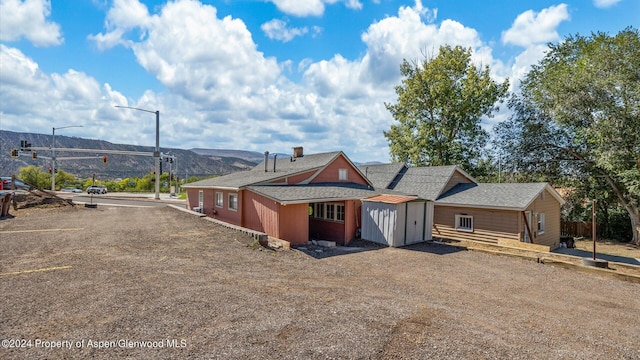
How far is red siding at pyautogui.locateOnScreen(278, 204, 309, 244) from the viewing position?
15859 millimetres

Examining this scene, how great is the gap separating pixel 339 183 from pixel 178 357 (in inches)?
672

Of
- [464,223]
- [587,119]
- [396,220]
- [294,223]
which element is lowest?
[464,223]

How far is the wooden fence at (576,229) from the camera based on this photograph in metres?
27.8

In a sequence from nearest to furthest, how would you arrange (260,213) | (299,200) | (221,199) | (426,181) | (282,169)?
(299,200)
(260,213)
(221,199)
(282,169)
(426,181)

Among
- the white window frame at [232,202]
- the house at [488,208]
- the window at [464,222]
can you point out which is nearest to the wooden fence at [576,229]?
the house at [488,208]

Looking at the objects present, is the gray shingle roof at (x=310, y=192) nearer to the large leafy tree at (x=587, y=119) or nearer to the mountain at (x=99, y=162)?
the large leafy tree at (x=587, y=119)

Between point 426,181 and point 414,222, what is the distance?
22.8 feet

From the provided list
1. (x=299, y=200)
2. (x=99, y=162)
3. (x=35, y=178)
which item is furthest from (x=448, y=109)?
(x=99, y=162)

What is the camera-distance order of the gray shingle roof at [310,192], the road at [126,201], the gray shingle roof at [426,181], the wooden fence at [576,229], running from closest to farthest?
the gray shingle roof at [310,192] < the gray shingle roof at [426,181] < the wooden fence at [576,229] < the road at [126,201]

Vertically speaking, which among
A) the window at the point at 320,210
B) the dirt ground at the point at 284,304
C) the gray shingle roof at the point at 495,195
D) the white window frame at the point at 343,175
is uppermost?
→ the white window frame at the point at 343,175

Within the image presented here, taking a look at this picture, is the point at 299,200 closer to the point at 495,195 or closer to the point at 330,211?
the point at 330,211

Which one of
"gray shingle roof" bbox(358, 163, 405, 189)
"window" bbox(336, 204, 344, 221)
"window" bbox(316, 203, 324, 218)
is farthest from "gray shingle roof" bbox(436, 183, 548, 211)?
"window" bbox(316, 203, 324, 218)

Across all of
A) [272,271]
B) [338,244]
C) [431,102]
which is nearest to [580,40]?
[431,102]

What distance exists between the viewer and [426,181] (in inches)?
914
